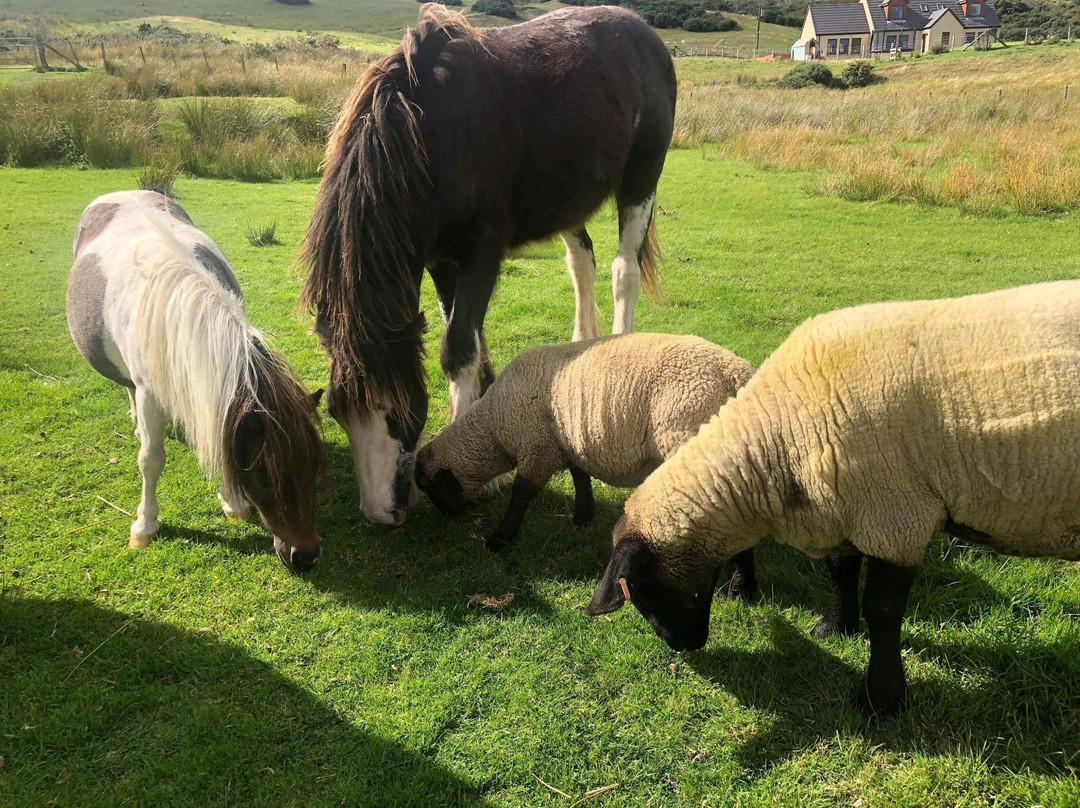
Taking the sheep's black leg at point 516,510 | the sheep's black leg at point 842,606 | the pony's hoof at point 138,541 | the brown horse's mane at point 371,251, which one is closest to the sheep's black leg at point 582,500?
the sheep's black leg at point 516,510

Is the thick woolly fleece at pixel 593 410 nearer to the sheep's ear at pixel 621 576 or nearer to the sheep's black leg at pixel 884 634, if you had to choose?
the sheep's ear at pixel 621 576

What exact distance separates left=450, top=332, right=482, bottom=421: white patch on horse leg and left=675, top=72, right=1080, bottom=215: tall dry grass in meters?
10.3

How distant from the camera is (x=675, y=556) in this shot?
9.46 feet

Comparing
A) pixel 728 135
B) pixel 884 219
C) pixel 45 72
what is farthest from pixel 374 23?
pixel 884 219

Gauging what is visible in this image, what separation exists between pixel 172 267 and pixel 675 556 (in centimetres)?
317

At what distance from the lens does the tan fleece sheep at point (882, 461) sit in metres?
2.36

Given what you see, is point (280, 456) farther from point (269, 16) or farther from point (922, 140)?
point (269, 16)

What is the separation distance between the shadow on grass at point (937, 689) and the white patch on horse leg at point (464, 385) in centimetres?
217

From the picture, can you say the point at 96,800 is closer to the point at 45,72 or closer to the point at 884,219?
the point at 884,219

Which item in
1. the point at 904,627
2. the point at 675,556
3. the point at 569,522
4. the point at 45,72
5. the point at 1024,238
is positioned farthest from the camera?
the point at 45,72

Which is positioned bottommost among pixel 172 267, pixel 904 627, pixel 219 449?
pixel 904 627

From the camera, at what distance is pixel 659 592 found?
294 centimetres

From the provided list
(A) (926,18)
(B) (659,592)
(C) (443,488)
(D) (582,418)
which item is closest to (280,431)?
(C) (443,488)

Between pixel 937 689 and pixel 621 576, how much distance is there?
143 cm
